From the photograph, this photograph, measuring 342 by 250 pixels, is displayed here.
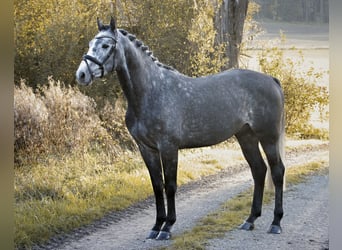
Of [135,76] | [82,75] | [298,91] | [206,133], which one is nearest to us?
[82,75]

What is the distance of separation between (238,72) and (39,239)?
4.58 ft

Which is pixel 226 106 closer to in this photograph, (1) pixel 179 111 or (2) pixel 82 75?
(1) pixel 179 111

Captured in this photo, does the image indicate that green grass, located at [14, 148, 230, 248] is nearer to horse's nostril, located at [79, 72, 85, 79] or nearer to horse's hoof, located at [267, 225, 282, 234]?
horse's hoof, located at [267, 225, 282, 234]

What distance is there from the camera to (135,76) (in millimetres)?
2840

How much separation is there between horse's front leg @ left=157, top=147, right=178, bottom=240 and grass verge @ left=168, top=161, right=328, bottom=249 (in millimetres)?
71

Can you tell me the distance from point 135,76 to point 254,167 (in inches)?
31.4

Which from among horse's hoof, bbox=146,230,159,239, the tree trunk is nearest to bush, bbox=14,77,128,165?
horse's hoof, bbox=146,230,159,239

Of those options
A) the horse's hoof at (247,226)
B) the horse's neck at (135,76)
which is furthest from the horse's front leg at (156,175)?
the horse's hoof at (247,226)

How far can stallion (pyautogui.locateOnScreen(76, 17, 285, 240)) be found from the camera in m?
2.79

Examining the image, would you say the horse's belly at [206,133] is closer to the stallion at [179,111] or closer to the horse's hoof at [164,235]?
the stallion at [179,111]

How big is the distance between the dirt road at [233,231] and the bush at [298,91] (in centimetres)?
13

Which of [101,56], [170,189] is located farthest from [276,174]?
[101,56]

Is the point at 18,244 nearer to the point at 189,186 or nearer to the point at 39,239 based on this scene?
the point at 39,239

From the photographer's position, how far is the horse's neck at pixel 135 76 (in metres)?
2.81
